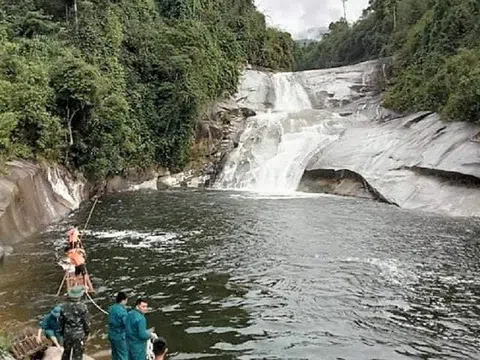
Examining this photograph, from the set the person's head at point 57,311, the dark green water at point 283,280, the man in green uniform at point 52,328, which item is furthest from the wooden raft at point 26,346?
the dark green water at point 283,280

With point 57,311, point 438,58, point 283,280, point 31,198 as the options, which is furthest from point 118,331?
point 438,58

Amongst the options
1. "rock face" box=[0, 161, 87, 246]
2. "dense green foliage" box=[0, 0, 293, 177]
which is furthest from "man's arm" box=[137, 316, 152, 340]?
"dense green foliage" box=[0, 0, 293, 177]

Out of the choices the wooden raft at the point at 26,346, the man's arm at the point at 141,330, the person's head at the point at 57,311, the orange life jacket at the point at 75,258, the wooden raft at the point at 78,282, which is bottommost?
the wooden raft at the point at 78,282

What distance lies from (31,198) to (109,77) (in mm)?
13417

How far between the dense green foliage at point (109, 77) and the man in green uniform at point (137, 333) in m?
14.6

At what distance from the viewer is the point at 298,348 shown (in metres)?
10.2

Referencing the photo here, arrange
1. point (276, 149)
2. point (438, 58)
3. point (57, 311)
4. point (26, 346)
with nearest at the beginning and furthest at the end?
1. point (57, 311)
2. point (26, 346)
3. point (438, 58)
4. point (276, 149)

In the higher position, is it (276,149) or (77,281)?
(276,149)

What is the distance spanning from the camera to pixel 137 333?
26.3ft

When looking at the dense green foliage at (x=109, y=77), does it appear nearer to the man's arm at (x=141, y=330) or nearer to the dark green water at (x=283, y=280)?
the dark green water at (x=283, y=280)

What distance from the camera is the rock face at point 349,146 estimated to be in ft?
83.6

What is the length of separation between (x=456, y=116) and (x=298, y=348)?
2222 centimetres

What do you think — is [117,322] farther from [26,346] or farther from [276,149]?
[276,149]

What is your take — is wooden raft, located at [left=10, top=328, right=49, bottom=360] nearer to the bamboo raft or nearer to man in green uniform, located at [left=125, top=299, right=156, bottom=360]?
man in green uniform, located at [left=125, top=299, right=156, bottom=360]
